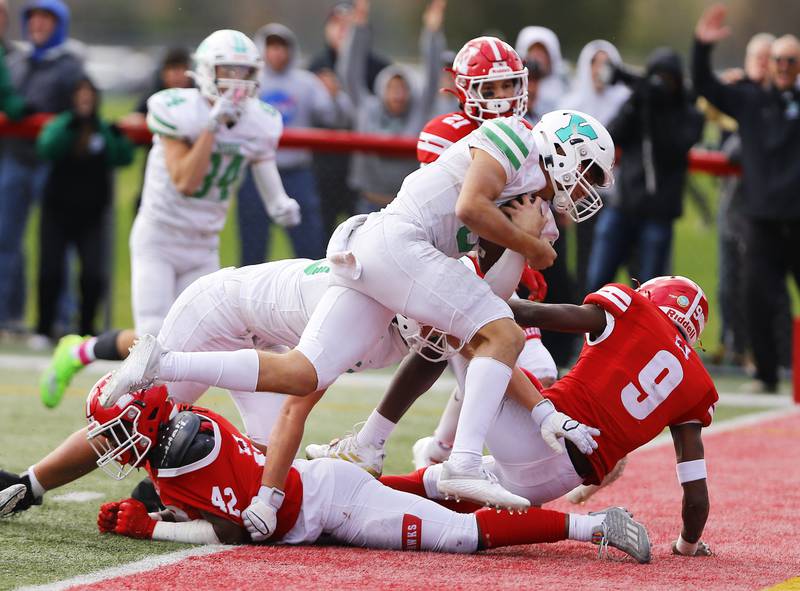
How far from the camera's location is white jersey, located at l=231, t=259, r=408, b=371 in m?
4.62

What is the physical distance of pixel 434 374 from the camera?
493 cm

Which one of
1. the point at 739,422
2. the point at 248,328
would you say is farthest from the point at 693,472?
the point at 739,422

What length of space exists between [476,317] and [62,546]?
1.34 meters

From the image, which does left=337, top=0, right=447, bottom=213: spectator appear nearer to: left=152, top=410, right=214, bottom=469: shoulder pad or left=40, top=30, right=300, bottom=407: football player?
left=40, top=30, right=300, bottom=407: football player

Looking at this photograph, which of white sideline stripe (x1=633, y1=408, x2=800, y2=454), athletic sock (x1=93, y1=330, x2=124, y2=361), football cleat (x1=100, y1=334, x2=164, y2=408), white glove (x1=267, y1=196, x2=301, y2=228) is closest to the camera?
football cleat (x1=100, y1=334, x2=164, y2=408)

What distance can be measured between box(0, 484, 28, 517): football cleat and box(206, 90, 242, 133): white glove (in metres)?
2.08

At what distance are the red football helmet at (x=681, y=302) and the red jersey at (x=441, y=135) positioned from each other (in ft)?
3.10

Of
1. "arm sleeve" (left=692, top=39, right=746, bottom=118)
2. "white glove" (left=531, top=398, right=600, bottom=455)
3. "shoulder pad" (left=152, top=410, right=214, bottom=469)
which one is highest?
"arm sleeve" (left=692, top=39, right=746, bottom=118)

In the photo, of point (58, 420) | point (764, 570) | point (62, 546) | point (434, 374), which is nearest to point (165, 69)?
point (58, 420)

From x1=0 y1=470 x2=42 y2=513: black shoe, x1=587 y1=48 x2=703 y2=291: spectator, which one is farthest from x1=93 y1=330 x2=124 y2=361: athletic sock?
x1=587 y1=48 x2=703 y2=291: spectator

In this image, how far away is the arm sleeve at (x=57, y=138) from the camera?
9297mm

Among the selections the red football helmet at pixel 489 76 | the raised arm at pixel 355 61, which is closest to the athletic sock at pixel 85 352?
the red football helmet at pixel 489 76

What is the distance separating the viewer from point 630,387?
4406 millimetres

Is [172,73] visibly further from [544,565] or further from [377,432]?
[544,565]
